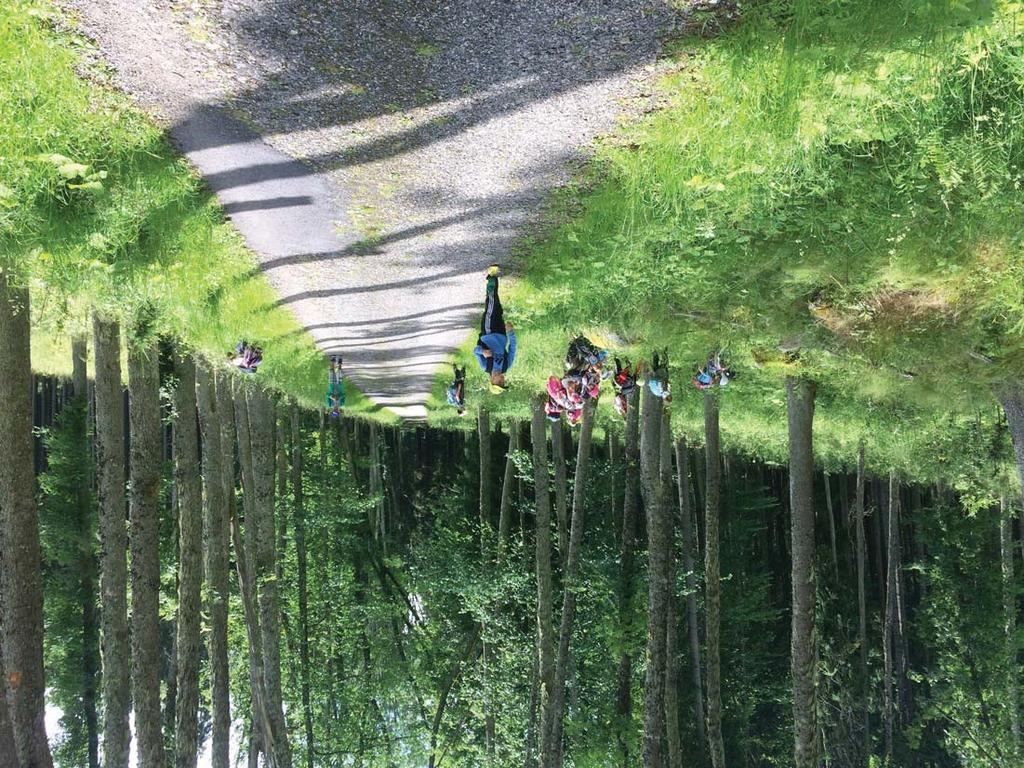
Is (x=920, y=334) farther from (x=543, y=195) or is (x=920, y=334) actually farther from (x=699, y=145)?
(x=543, y=195)

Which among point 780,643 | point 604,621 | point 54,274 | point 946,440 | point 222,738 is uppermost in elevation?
point 54,274

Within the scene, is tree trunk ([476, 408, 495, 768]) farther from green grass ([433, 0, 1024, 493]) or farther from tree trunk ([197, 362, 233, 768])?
green grass ([433, 0, 1024, 493])

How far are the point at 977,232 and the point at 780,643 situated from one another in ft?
91.6

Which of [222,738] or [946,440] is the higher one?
[946,440]

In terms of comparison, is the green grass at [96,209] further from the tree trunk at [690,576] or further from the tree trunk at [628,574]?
the tree trunk at [690,576]

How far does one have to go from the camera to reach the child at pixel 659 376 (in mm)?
11672

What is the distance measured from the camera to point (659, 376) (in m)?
11.8

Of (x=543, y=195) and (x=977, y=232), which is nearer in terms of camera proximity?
(x=977, y=232)

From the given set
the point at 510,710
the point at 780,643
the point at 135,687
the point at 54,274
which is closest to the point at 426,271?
the point at 54,274

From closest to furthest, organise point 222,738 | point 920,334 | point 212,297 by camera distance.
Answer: point 920,334, point 212,297, point 222,738

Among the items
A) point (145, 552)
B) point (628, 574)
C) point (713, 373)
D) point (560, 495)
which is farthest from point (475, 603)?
point (145, 552)

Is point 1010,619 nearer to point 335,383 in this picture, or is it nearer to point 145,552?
point 335,383

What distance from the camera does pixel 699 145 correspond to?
21.7ft

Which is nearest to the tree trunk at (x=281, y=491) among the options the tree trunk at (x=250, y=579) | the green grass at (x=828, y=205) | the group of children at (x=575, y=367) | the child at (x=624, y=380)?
the tree trunk at (x=250, y=579)
